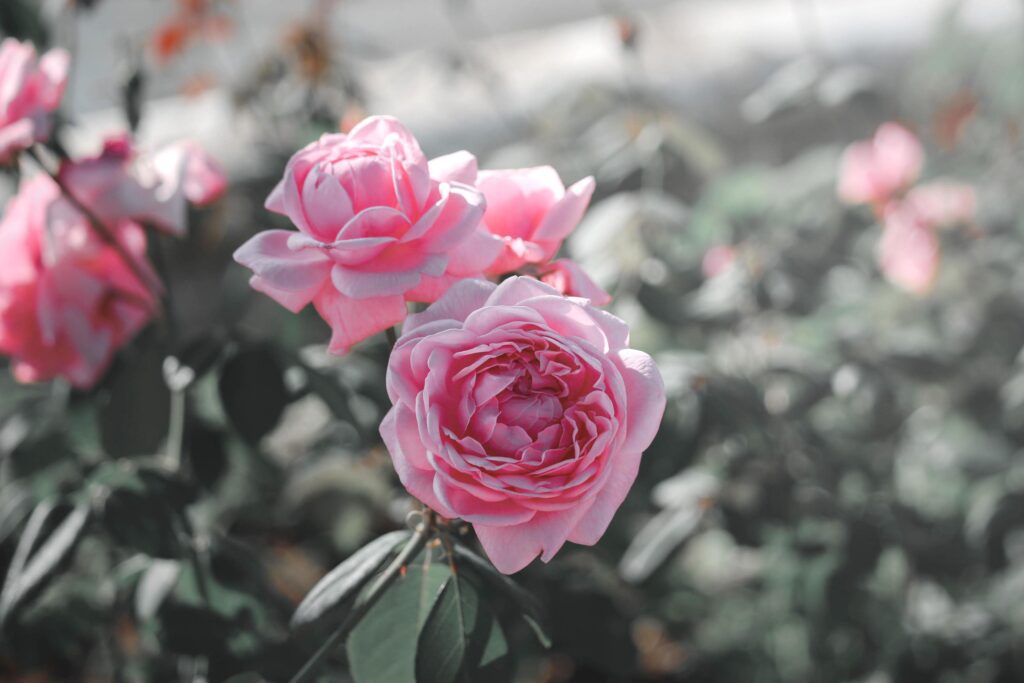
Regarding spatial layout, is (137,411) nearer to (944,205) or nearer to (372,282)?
(372,282)

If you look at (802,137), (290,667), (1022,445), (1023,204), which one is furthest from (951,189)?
(290,667)

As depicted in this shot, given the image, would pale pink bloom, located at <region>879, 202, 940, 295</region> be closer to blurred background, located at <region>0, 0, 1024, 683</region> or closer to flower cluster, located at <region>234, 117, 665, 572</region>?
blurred background, located at <region>0, 0, 1024, 683</region>

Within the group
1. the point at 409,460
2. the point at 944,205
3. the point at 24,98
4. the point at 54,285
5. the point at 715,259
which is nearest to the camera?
the point at 409,460

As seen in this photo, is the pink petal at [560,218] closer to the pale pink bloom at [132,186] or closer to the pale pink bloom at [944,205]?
the pale pink bloom at [132,186]

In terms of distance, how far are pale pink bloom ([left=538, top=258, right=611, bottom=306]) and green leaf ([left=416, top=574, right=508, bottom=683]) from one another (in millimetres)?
164

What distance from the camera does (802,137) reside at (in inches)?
73.9

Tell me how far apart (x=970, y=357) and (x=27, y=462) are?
3.68 feet

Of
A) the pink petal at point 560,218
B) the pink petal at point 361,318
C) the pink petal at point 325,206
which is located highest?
the pink petal at point 325,206

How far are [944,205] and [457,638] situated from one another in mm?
1149

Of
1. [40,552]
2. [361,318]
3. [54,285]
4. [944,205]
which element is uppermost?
[361,318]

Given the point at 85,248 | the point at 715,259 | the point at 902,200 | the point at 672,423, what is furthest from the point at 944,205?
the point at 85,248

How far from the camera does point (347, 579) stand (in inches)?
19.6

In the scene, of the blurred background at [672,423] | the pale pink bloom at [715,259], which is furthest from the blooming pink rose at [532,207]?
the pale pink bloom at [715,259]

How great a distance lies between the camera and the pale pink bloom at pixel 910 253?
1253 millimetres
